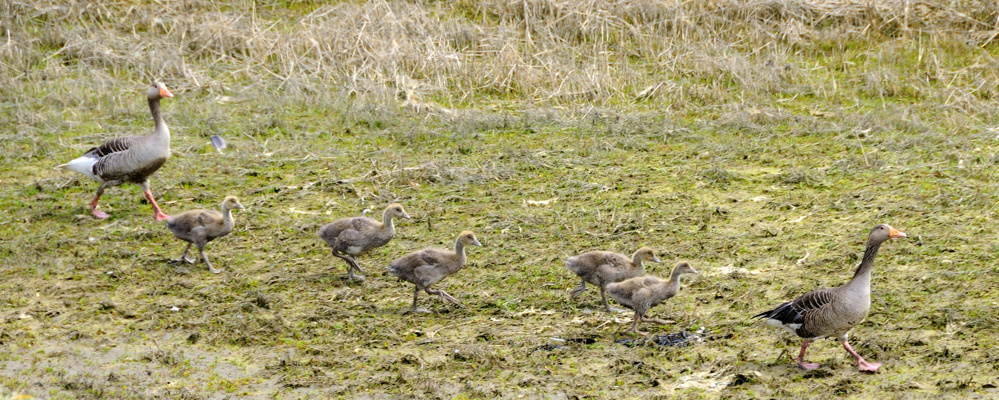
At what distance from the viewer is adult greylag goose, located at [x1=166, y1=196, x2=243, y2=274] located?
9.40 m

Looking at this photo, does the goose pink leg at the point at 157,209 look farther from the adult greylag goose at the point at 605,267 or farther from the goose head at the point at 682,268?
the goose head at the point at 682,268

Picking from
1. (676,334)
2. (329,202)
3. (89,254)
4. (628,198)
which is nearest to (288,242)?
Result: (329,202)

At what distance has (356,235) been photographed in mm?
9016

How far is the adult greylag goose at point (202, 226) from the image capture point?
30.8 feet

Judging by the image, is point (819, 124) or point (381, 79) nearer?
point (819, 124)

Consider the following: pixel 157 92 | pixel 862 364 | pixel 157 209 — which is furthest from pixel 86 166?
pixel 862 364

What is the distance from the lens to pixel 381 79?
48.4ft

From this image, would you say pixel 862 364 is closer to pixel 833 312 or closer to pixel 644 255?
pixel 833 312

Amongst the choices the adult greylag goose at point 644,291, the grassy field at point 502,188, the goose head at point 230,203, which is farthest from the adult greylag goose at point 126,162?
the adult greylag goose at point 644,291

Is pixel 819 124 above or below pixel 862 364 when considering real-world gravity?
below

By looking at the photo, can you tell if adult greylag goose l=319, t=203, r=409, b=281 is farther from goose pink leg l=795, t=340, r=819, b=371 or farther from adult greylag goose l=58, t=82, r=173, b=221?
goose pink leg l=795, t=340, r=819, b=371

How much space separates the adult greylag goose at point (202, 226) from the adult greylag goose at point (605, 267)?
3.46 meters

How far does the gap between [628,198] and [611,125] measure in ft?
8.20

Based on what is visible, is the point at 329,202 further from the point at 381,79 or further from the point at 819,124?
the point at 819,124
